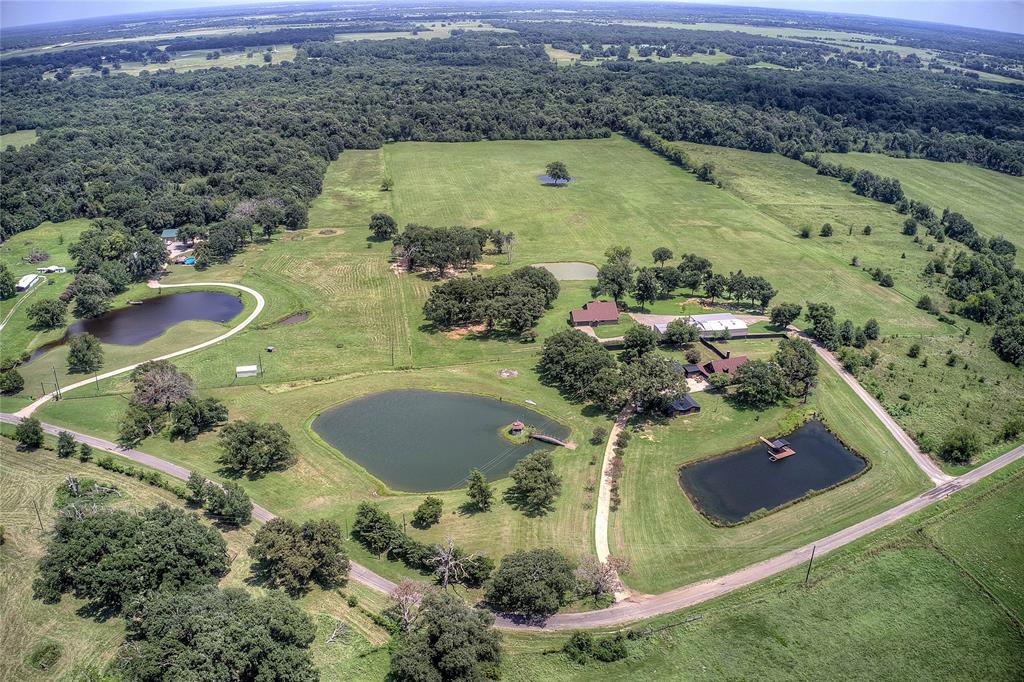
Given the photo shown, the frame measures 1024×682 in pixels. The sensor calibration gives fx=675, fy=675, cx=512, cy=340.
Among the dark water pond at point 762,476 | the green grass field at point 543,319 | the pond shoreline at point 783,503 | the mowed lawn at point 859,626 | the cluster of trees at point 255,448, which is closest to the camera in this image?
the mowed lawn at point 859,626

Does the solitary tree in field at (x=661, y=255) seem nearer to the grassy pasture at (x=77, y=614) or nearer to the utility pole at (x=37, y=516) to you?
the grassy pasture at (x=77, y=614)

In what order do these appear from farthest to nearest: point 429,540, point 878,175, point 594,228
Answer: point 878,175, point 594,228, point 429,540

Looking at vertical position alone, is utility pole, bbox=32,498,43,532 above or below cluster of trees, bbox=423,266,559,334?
below

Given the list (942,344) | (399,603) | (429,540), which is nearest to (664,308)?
(942,344)

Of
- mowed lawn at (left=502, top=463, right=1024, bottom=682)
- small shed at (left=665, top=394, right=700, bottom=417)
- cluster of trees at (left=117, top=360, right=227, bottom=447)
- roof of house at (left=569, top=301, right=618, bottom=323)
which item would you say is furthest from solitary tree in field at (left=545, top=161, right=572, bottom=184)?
mowed lawn at (left=502, top=463, right=1024, bottom=682)

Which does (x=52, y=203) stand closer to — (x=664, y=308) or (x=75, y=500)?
(x=75, y=500)

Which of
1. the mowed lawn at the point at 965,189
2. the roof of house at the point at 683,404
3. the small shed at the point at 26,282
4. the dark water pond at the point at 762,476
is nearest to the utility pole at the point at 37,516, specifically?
the dark water pond at the point at 762,476

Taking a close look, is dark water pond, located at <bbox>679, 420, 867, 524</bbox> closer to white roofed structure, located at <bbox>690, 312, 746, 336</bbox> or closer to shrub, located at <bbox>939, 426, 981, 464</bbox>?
shrub, located at <bbox>939, 426, 981, 464</bbox>
